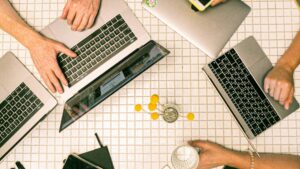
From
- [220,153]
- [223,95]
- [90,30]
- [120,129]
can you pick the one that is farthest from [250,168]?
[90,30]

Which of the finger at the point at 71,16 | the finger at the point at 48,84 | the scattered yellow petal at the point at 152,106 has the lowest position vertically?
the scattered yellow petal at the point at 152,106

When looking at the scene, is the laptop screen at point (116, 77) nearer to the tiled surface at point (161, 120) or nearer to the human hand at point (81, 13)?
the tiled surface at point (161, 120)

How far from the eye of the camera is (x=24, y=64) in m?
1.58

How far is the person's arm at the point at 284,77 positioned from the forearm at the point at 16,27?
97cm

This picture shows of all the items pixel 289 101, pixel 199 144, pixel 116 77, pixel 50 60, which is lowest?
pixel 199 144

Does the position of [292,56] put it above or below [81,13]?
below

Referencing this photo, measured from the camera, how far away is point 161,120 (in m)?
1.55

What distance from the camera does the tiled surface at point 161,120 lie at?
5.06 feet

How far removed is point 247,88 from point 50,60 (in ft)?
2.68

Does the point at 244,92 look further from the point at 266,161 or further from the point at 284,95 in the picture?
the point at 266,161

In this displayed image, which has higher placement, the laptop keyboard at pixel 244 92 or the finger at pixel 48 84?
the finger at pixel 48 84

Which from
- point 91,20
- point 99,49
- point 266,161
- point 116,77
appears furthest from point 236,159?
point 91,20

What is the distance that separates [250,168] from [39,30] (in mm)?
1069

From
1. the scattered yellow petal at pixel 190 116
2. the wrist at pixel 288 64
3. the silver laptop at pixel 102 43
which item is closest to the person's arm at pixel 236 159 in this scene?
the scattered yellow petal at pixel 190 116
